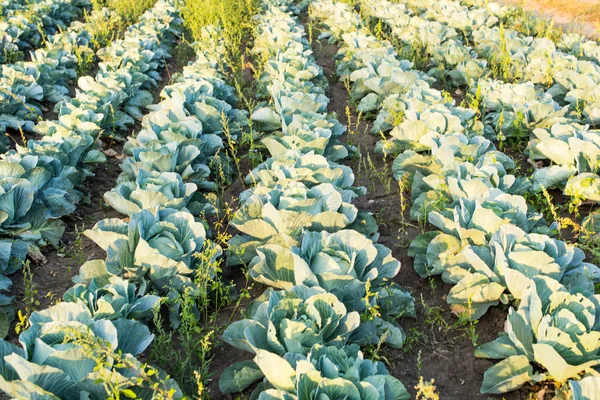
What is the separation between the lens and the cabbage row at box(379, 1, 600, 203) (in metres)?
4.64

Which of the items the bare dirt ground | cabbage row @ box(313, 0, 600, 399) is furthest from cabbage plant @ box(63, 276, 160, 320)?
cabbage row @ box(313, 0, 600, 399)

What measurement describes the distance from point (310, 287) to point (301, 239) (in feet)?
2.17

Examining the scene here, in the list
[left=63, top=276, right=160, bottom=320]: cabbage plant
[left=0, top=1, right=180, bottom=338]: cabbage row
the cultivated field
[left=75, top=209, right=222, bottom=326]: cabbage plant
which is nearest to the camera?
the cultivated field

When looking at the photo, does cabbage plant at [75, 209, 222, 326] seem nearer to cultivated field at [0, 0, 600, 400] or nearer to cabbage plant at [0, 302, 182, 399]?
cultivated field at [0, 0, 600, 400]

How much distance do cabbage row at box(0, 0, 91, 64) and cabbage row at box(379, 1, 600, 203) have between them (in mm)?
5880

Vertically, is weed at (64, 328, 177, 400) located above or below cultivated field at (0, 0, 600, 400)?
above

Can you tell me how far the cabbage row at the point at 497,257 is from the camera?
2742 millimetres

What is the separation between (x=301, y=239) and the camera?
362 centimetres

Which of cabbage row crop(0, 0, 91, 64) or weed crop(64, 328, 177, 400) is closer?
weed crop(64, 328, 177, 400)

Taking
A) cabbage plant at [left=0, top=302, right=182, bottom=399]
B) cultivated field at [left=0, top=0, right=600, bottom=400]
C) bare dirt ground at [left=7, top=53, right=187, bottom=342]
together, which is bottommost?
bare dirt ground at [left=7, top=53, right=187, bottom=342]

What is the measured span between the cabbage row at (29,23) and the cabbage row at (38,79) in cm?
44

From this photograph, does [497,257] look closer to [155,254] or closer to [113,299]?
[155,254]

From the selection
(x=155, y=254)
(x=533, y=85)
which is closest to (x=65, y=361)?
(x=155, y=254)

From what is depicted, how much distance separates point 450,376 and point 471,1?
31.4 ft
